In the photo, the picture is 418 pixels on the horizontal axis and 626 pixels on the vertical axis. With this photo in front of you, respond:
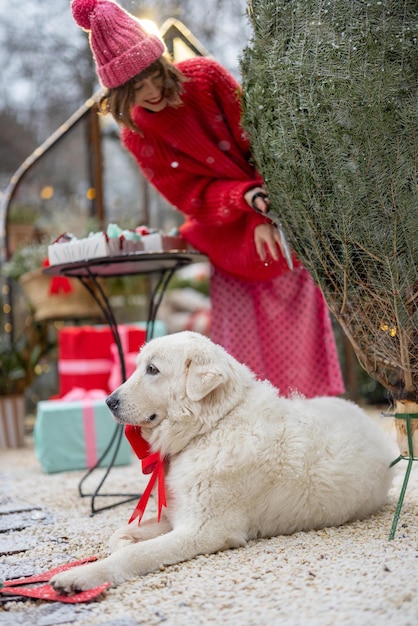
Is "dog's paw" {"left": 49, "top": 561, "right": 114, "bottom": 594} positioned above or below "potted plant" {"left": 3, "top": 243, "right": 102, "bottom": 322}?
below

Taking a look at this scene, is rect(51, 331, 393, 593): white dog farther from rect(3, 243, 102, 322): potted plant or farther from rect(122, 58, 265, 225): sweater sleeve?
rect(3, 243, 102, 322): potted plant

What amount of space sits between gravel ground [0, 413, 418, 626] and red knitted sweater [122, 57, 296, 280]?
1.39m

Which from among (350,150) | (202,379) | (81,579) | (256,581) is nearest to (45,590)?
(81,579)

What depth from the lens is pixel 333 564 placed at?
6.88 feet

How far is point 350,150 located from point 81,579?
158 centimetres

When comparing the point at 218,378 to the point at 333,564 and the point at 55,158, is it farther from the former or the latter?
the point at 55,158

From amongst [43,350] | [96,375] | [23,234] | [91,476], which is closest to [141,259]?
[91,476]

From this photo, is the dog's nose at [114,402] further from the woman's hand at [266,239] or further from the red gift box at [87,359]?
the red gift box at [87,359]

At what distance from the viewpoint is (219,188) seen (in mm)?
3252

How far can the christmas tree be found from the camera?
224 cm

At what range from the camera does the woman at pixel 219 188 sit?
9.82ft

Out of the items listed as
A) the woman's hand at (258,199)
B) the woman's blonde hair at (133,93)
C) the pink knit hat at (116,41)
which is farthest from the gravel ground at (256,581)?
the pink knit hat at (116,41)

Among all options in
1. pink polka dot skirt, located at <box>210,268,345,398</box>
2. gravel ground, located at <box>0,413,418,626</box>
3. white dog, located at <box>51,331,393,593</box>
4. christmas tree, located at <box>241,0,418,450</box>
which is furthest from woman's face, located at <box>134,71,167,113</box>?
gravel ground, located at <box>0,413,418,626</box>

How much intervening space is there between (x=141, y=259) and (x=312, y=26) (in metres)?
1.25
